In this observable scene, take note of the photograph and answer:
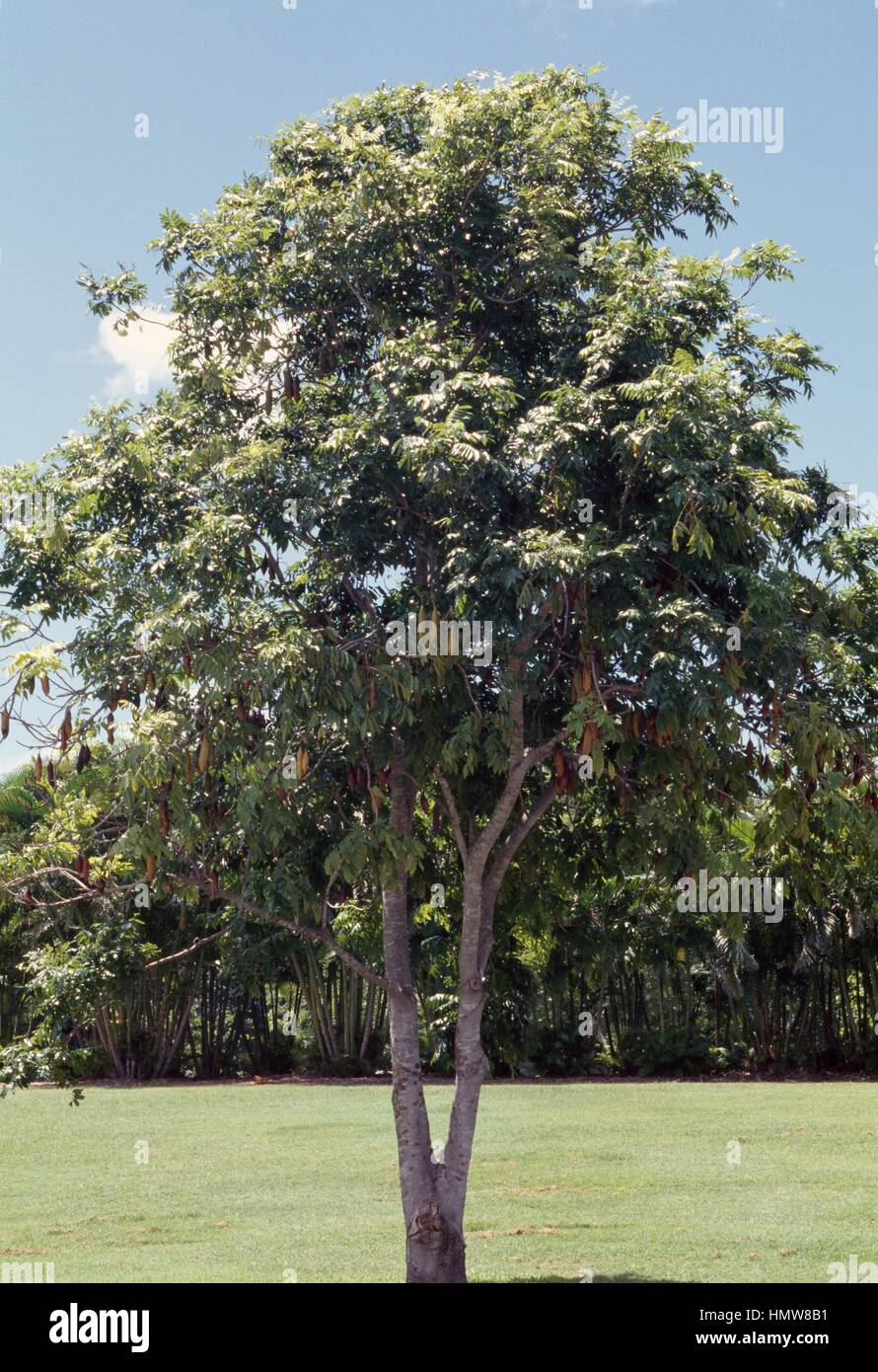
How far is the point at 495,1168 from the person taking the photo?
15.2 m

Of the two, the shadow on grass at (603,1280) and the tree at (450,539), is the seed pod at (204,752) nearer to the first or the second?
the tree at (450,539)

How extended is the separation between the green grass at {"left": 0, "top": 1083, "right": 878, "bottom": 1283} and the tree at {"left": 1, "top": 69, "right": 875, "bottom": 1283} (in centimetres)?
287

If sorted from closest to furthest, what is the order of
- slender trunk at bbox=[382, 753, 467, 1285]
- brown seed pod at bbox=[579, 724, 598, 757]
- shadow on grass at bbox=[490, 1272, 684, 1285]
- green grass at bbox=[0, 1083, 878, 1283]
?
1. brown seed pod at bbox=[579, 724, 598, 757]
2. slender trunk at bbox=[382, 753, 467, 1285]
3. shadow on grass at bbox=[490, 1272, 684, 1285]
4. green grass at bbox=[0, 1083, 878, 1283]

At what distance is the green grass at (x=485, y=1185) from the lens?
11195 millimetres

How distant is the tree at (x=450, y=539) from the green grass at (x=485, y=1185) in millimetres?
2869

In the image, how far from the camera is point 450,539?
818 cm

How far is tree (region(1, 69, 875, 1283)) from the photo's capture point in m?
7.67

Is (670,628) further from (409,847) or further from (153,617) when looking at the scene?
(153,617)

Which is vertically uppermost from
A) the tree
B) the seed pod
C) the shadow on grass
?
the tree

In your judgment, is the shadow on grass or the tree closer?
the tree

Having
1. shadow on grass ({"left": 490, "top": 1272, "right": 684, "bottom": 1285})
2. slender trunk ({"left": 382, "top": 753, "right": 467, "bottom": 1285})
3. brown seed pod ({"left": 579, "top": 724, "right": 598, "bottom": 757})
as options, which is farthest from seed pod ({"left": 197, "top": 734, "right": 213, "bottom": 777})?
shadow on grass ({"left": 490, "top": 1272, "right": 684, "bottom": 1285})

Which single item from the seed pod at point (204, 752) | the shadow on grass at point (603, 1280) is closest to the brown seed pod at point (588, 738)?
the seed pod at point (204, 752)

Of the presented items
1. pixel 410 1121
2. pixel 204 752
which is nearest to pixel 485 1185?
pixel 410 1121

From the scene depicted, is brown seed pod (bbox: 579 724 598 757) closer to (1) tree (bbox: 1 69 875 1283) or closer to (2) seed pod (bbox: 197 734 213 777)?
(1) tree (bbox: 1 69 875 1283)
